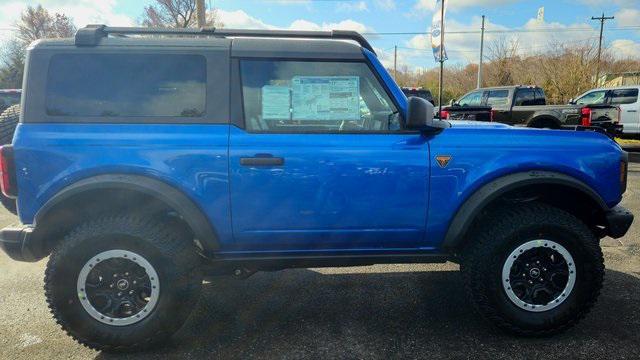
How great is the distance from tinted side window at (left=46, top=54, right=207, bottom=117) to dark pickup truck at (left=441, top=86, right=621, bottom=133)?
10520mm

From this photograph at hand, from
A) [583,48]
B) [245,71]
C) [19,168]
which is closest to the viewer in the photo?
[19,168]

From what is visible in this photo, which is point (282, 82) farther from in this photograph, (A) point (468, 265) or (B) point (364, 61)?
(A) point (468, 265)

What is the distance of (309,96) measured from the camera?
2920 mm

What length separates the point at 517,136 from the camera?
2986 mm

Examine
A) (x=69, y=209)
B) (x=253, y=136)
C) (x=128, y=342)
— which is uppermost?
(x=253, y=136)

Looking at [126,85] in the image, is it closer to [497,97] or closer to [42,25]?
[497,97]

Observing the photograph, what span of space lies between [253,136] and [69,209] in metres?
1.29

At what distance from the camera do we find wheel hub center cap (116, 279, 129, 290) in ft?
9.22

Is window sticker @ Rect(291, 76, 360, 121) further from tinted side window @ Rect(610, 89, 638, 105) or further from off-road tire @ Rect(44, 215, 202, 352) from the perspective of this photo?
tinted side window @ Rect(610, 89, 638, 105)

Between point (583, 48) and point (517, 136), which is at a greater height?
point (583, 48)

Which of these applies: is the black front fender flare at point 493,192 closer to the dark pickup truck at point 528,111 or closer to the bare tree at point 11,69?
the dark pickup truck at point 528,111

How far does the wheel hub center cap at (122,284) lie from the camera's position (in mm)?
2811

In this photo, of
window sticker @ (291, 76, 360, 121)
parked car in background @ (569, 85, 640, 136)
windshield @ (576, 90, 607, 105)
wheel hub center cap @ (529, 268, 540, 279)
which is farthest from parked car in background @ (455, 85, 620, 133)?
window sticker @ (291, 76, 360, 121)

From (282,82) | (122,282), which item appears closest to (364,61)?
(282,82)
